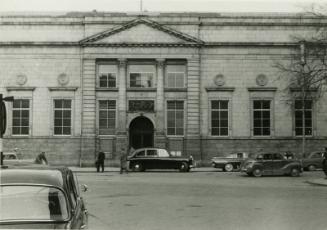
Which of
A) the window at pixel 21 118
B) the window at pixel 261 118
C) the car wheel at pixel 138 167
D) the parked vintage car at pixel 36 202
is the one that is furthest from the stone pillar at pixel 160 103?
the parked vintage car at pixel 36 202

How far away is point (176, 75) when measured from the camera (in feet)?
149

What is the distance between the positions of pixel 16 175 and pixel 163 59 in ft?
124

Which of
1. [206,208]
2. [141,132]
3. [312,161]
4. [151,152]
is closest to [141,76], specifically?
[141,132]

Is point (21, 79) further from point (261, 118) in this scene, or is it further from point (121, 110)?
point (261, 118)

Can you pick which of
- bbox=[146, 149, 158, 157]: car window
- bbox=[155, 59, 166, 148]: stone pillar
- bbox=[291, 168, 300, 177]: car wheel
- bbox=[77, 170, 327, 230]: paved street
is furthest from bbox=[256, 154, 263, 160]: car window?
bbox=[155, 59, 166, 148]: stone pillar

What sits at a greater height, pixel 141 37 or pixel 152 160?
pixel 141 37

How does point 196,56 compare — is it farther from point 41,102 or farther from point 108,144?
point 41,102

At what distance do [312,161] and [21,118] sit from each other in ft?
74.2

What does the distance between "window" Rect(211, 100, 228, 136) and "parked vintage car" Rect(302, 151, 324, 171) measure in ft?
23.8

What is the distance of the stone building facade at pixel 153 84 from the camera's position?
44875mm

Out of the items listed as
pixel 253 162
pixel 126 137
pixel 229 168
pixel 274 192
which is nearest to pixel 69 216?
pixel 274 192

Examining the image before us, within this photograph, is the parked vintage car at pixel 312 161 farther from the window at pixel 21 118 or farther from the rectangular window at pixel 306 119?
the window at pixel 21 118

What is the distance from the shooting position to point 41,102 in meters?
45.2

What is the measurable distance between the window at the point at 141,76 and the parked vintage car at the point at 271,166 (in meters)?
14.8
